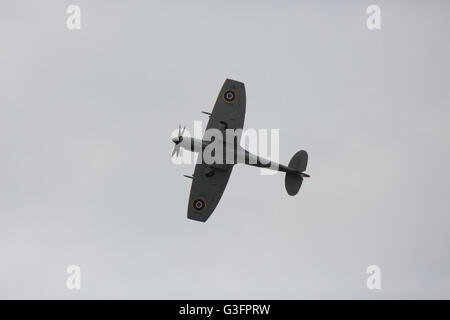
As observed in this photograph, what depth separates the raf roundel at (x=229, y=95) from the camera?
1480 inches

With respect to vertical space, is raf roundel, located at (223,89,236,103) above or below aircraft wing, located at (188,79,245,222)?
above

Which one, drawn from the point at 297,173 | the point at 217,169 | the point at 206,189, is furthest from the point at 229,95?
the point at 297,173

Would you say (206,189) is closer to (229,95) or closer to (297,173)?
(297,173)

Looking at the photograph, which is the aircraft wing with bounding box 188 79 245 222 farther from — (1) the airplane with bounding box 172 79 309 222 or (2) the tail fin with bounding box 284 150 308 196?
(2) the tail fin with bounding box 284 150 308 196

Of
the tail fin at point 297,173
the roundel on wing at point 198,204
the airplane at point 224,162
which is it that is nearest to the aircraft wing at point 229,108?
the airplane at point 224,162

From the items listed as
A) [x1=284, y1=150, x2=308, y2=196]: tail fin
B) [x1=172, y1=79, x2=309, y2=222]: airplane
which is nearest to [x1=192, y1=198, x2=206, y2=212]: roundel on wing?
[x1=172, y1=79, x2=309, y2=222]: airplane

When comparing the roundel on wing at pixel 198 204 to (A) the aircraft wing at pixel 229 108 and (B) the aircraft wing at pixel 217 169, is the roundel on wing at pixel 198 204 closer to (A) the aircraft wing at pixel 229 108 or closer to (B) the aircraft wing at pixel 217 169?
(B) the aircraft wing at pixel 217 169

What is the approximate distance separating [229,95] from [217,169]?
4.40m

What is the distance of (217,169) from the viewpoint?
37.5m

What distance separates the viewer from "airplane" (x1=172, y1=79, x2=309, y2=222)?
36.6 metres

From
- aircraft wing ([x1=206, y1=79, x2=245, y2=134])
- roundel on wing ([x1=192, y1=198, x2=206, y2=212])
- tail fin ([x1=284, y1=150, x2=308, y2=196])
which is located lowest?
roundel on wing ([x1=192, y1=198, x2=206, y2=212])
